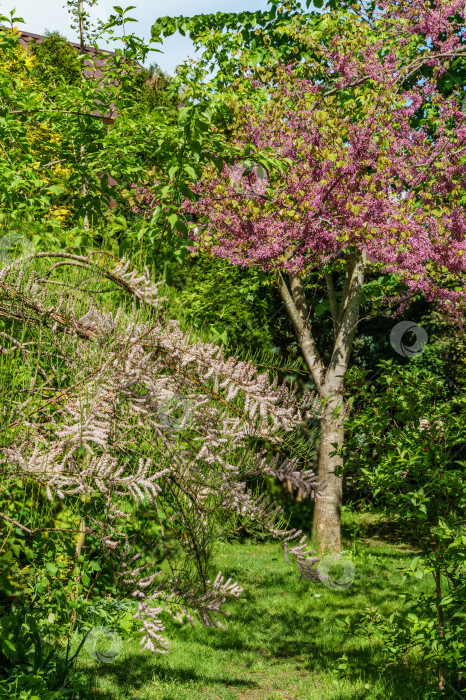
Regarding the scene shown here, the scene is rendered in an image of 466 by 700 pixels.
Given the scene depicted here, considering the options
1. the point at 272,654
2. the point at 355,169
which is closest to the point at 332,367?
the point at 355,169

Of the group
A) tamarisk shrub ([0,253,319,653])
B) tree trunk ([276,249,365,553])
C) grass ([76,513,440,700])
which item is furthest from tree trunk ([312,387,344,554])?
tamarisk shrub ([0,253,319,653])

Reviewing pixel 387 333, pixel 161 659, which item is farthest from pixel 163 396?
pixel 387 333

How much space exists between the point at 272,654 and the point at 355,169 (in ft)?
17.8

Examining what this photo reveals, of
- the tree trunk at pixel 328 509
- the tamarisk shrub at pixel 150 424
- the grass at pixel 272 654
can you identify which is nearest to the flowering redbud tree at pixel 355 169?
the tree trunk at pixel 328 509

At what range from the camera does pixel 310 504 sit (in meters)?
11.8

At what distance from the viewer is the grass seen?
522 cm

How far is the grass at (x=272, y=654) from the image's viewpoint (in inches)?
205

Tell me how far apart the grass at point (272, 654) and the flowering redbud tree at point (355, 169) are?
1707mm

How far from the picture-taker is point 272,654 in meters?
6.41

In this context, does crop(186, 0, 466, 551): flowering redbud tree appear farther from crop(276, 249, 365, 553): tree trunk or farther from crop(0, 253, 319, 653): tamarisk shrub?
crop(0, 253, 319, 653): tamarisk shrub

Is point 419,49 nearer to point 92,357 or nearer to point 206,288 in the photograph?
point 206,288

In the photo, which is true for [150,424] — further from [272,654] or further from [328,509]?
[328,509]

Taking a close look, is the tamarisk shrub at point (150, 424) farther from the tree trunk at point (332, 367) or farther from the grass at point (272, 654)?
the tree trunk at point (332, 367)

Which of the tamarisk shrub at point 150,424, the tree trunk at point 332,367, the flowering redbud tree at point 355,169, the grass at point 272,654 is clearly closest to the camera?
the tamarisk shrub at point 150,424
